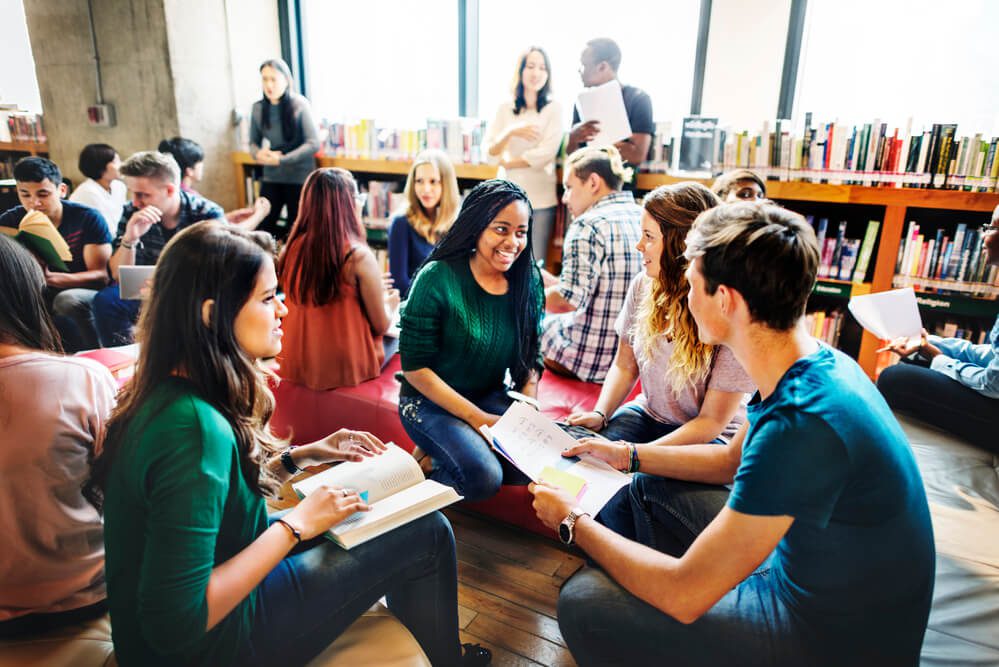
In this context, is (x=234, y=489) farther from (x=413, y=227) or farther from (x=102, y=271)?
(x=102, y=271)

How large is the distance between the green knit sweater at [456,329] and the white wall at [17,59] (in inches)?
80.9

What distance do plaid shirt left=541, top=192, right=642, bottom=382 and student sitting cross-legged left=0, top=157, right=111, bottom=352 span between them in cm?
245

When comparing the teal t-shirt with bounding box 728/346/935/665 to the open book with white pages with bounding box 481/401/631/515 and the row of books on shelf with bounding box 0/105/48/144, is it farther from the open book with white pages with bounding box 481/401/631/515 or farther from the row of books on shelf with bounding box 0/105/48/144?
the row of books on shelf with bounding box 0/105/48/144

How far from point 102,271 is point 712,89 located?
381 cm

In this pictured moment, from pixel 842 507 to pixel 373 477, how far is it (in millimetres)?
899

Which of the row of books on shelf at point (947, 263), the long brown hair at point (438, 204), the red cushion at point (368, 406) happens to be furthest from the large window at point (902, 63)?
the red cushion at point (368, 406)

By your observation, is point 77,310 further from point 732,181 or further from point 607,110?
point 732,181

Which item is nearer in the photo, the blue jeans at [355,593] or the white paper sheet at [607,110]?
the blue jeans at [355,593]

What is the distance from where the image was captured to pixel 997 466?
197 centimetres

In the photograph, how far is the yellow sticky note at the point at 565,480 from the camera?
1.49 metres

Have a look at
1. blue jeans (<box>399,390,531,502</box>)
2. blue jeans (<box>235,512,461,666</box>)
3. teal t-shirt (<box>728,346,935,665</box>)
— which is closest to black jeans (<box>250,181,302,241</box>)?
blue jeans (<box>399,390,531,502</box>)

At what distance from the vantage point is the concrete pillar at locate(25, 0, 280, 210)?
4.91 meters

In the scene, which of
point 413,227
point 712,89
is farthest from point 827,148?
point 413,227

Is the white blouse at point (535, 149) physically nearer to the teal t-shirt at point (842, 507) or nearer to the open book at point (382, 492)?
the open book at point (382, 492)
